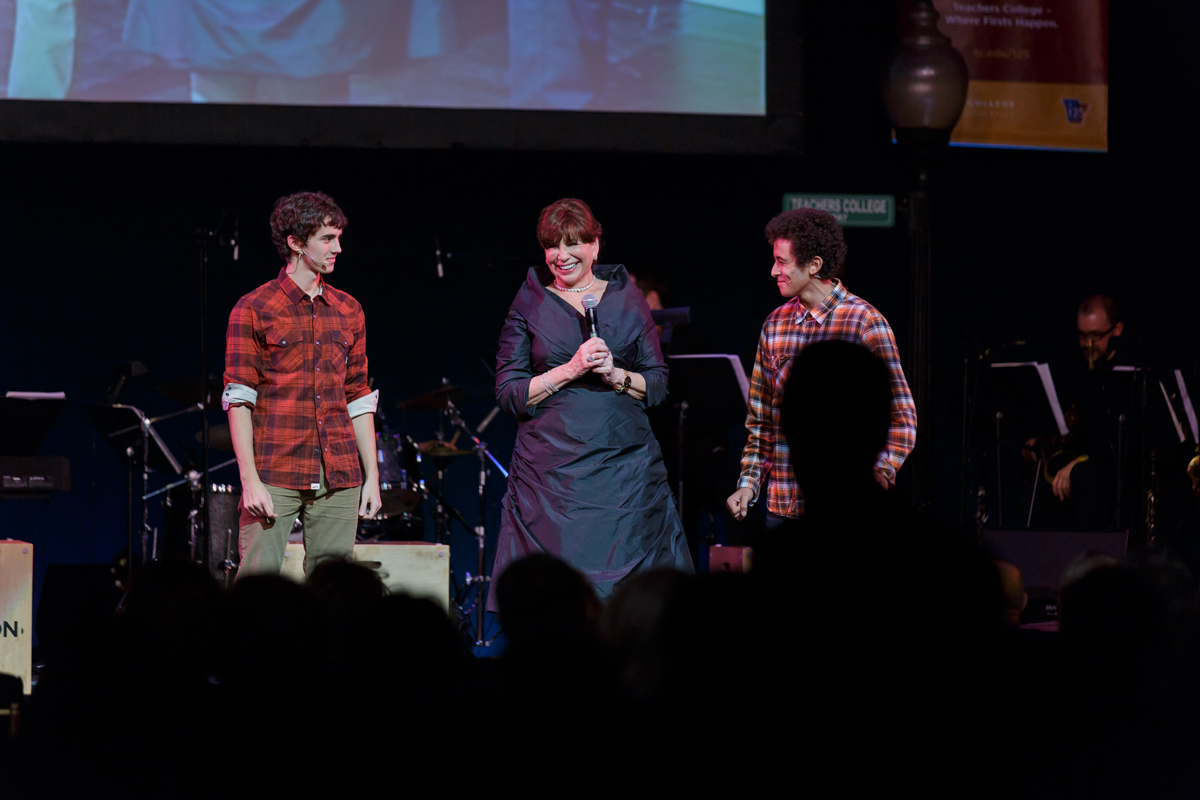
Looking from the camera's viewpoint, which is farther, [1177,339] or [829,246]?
[1177,339]

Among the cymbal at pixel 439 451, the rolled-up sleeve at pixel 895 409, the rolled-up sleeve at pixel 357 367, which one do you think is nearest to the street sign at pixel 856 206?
the cymbal at pixel 439 451

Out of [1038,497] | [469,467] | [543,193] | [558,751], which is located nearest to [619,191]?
[543,193]

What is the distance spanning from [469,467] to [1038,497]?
10.8 ft

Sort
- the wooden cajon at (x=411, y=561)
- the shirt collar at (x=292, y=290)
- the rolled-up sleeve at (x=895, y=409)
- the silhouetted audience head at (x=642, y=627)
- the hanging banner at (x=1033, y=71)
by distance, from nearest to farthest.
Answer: the silhouetted audience head at (x=642, y=627)
the rolled-up sleeve at (x=895, y=409)
the shirt collar at (x=292, y=290)
the wooden cajon at (x=411, y=561)
the hanging banner at (x=1033, y=71)

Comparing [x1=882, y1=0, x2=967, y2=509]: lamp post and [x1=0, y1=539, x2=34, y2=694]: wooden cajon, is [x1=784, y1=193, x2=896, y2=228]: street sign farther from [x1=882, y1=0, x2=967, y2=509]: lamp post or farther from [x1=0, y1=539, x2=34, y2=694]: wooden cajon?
[x1=0, y1=539, x2=34, y2=694]: wooden cajon

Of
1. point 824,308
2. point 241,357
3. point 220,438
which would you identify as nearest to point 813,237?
point 824,308

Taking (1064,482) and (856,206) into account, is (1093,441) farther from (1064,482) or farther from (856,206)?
(856,206)

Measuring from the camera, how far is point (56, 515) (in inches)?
277

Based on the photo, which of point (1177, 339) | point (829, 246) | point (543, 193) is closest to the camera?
point (829, 246)

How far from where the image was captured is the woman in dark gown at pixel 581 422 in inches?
146

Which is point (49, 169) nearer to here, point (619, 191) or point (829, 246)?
point (619, 191)

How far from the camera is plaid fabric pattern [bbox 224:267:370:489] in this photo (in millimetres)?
3852

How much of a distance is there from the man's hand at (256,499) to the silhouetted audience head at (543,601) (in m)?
2.12

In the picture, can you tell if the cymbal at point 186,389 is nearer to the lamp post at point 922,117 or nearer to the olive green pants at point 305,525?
the olive green pants at point 305,525
